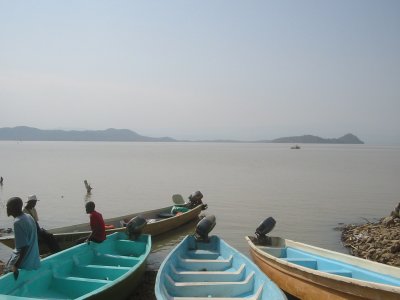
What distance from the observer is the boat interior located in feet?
28.6

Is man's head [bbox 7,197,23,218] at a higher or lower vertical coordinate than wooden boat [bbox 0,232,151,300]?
higher

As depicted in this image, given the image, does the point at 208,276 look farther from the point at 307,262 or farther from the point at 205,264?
the point at 307,262

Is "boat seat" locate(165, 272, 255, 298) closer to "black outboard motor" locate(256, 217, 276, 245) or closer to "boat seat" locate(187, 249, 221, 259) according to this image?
"boat seat" locate(187, 249, 221, 259)

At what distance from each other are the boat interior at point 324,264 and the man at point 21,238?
19.5 feet

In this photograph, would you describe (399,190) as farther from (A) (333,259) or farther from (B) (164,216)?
(A) (333,259)

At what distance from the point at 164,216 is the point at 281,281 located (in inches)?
383

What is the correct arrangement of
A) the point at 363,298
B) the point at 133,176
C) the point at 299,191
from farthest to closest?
the point at 133,176 → the point at 299,191 → the point at 363,298

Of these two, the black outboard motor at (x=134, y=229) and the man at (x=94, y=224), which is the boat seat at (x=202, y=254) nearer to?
the black outboard motor at (x=134, y=229)

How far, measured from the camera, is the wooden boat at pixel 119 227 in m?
12.5

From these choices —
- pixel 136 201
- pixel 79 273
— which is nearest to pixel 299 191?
pixel 136 201

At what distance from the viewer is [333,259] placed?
10.2 m

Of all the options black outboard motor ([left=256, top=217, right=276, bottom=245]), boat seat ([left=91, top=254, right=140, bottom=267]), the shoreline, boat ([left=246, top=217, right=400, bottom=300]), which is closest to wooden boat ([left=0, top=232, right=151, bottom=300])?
boat seat ([left=91, top=254, right=140, bottom=267])

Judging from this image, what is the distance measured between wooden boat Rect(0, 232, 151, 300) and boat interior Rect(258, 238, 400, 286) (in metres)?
3.92

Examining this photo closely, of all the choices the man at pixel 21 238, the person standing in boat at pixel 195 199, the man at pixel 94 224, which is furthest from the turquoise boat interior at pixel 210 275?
the person standing in boat at pixel 195 199
